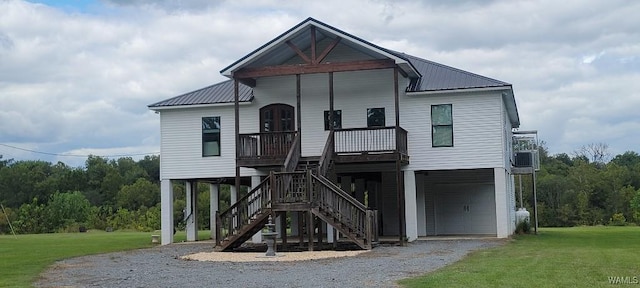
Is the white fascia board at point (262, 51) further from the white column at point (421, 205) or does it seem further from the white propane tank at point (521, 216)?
the white propane tank at point (521, 216)

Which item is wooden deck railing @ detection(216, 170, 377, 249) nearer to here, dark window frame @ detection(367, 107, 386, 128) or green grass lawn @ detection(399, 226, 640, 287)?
green grass lawn @ detection(399, 226, 640, 287)

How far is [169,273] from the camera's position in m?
16.0

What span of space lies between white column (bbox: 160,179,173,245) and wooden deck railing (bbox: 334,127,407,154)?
7.51 metres

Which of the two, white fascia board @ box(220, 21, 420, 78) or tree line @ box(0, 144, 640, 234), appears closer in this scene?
white fascia board @ box(220, 21, 420, 78)

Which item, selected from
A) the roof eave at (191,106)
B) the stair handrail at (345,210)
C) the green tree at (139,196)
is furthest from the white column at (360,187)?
the green tree at (139,196)

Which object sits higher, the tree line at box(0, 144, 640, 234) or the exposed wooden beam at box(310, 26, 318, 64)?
the exposed wooden beam at box(310, 26, 318, 64)

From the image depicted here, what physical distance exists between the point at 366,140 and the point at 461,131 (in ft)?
11.1

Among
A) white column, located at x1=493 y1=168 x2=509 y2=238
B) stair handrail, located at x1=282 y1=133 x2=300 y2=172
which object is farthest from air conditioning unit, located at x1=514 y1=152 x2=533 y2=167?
stair handrail, located at x1=282 y1=133 x2=300 y2=172

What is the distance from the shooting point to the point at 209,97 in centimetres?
2842

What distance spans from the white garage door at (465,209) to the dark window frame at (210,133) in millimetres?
8945

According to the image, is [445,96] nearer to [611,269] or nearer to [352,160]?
[352,160]

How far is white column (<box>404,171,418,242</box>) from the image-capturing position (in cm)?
2552

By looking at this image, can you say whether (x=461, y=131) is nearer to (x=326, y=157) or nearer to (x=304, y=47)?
(x=326, y=157)

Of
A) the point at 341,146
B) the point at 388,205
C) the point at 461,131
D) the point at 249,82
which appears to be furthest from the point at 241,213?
the point at 388,205
